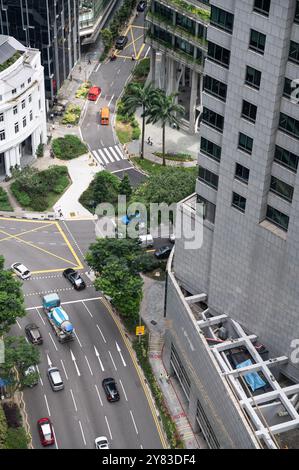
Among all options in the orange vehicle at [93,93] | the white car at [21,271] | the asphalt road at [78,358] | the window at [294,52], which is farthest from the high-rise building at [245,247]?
the orange vehicle at [93,93]

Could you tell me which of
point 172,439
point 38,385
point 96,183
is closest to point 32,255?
point 96,183

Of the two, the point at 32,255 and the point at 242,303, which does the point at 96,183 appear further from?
the point at 242,303

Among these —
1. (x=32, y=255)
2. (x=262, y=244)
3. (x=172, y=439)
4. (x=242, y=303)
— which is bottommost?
(x=172, y=439)

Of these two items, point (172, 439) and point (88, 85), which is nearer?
point (172, 439)

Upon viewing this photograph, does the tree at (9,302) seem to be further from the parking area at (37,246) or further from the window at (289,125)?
the window at (289,125)

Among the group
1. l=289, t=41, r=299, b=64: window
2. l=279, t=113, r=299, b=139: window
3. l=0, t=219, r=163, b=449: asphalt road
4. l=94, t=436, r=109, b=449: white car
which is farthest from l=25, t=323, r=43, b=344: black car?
l=289, t=41, r=299, b=64: window

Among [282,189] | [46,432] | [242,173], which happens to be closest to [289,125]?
[282,189]

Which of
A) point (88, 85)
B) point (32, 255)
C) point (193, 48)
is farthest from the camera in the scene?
point (88, 85)
